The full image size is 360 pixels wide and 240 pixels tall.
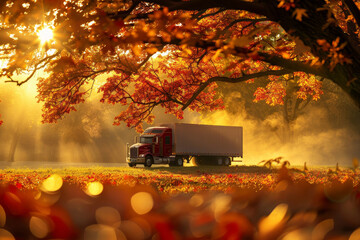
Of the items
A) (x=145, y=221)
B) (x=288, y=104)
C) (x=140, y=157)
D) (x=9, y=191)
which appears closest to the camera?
(x=145, y=221)

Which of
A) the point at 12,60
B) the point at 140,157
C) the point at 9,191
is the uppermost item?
the point at 12,60

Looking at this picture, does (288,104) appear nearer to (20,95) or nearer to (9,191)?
(20,95)

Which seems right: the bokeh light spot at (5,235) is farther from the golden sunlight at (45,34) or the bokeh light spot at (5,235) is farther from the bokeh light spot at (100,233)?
the golden sunlight at (45,34)

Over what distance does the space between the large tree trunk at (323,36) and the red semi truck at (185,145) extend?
90.3ft

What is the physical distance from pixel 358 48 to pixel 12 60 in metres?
4.63

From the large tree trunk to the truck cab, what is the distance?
27522 mm

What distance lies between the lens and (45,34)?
6867mm

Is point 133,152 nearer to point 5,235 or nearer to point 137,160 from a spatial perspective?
point 137,160

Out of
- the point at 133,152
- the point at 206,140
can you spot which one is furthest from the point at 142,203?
the point at 206,140

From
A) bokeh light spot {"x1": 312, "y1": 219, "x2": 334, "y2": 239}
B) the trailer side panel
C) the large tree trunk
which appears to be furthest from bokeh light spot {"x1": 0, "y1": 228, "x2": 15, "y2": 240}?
the trailer side panel

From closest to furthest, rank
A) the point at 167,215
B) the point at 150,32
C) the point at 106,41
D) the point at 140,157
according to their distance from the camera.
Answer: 1. the point at 167,215
2. the point at 150,32
3. the point at 106,41
4. the point at 140,157

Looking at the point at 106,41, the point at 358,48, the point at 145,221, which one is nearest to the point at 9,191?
the point at 145,221

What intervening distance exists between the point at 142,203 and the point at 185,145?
106 ft

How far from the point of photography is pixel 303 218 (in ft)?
6.62
